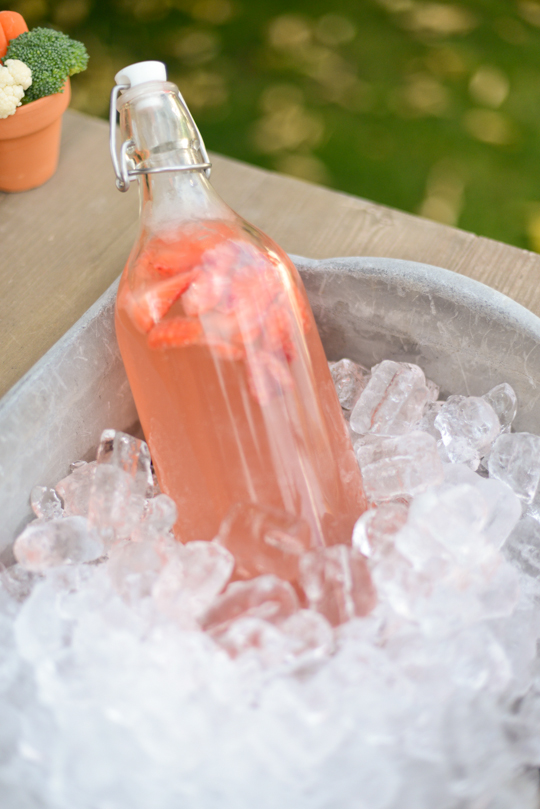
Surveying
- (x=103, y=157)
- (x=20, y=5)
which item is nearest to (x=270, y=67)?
(x=20, y=5)

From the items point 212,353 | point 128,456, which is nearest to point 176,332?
point 212,353

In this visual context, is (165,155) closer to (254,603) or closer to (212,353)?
(212,353)

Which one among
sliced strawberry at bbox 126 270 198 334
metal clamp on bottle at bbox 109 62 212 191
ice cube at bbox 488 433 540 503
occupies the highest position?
metal clamp on bottle at bbox 109 62 212 191

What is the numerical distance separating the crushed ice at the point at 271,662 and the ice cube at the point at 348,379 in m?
0.19

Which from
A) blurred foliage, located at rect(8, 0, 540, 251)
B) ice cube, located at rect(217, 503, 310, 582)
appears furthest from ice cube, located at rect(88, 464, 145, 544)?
blurred foliage, located at rect(8, 0, 540, 251)

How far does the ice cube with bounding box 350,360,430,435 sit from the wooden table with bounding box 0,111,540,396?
0.69 ft

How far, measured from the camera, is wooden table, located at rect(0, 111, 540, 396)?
863mm

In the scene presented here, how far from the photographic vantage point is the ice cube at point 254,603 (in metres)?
0.59

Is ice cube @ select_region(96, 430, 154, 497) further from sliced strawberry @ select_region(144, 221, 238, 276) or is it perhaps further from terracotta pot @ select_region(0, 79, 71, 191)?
terracotta pot @ select_region(0, 79, 71, 191)

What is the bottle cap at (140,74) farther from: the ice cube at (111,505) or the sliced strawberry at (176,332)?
the ice cube at (111,505)

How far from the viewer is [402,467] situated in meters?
0.71

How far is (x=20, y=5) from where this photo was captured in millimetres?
2074

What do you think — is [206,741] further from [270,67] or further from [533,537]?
[270,67]

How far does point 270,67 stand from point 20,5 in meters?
0.79
